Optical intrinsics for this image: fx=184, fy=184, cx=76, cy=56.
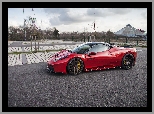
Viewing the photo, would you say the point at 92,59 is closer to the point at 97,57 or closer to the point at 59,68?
the point at 97,57

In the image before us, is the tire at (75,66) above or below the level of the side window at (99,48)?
below

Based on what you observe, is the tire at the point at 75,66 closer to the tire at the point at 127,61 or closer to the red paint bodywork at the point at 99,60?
the red paint bodywork at the point at 99,60

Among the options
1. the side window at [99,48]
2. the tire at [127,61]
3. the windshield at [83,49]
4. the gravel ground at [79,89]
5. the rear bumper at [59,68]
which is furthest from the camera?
the tire at [127,61]

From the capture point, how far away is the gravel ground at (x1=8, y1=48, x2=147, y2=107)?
4.01m

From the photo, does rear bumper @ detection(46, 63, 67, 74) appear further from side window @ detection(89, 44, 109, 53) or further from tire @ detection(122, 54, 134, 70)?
tire @ detection(122, 54, 134, 70)

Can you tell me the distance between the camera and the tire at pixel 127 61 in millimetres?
7414

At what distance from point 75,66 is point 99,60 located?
98cm

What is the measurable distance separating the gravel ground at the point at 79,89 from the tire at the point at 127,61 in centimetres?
34

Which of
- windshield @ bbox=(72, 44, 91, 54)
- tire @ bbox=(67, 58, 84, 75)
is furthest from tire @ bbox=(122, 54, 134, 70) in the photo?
tire @ bbox=(67, 58, 84, 75)

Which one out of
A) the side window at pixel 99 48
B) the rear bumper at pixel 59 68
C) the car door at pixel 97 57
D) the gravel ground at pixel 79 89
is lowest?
the gravel ground at pixel 79 89

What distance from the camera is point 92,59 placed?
6.74 metres

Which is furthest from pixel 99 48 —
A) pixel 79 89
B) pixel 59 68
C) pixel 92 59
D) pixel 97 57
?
pixel 79 89

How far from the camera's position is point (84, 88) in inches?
199

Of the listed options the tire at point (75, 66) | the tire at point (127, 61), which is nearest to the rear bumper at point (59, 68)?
the tire at point (75, 66)
